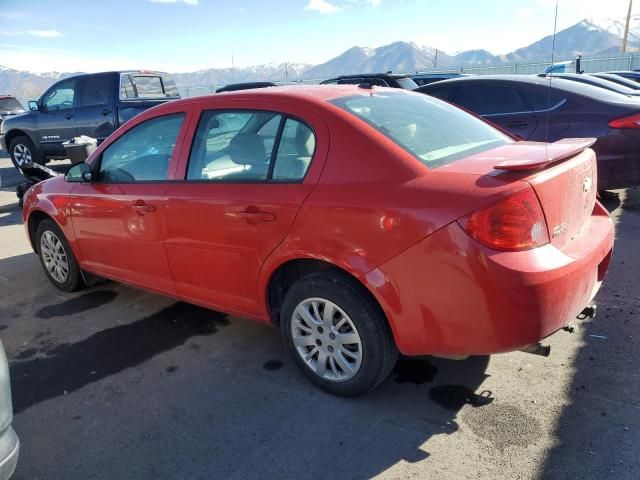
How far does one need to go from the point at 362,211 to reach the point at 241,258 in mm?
893

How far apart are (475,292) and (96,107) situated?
32.4ft

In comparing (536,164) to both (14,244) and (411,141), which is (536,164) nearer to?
(411,141)

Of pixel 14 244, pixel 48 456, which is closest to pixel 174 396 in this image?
pixel 48 456

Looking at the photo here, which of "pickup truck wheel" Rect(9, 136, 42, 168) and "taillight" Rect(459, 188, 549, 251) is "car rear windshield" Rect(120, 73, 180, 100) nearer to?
"pickup truck wheel" Rect(9, 136, 42, 168)

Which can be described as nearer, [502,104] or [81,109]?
[502,104]

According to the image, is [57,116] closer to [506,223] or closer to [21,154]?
[21,154]

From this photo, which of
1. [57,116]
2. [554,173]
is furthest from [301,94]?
[57,116]

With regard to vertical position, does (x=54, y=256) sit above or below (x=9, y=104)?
below

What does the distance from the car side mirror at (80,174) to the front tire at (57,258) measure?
54 centimetres

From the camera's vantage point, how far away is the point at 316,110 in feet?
9.15

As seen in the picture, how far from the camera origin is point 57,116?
10766 millimetres

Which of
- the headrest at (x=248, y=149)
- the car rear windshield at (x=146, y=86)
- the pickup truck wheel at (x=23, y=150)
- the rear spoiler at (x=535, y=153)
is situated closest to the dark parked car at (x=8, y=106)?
the pickup truck wheel at (x=23, y=150)

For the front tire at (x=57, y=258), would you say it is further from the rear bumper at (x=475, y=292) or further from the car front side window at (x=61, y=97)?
the car front side window at (x=61, y=97)

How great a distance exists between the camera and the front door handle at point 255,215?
2797mm
